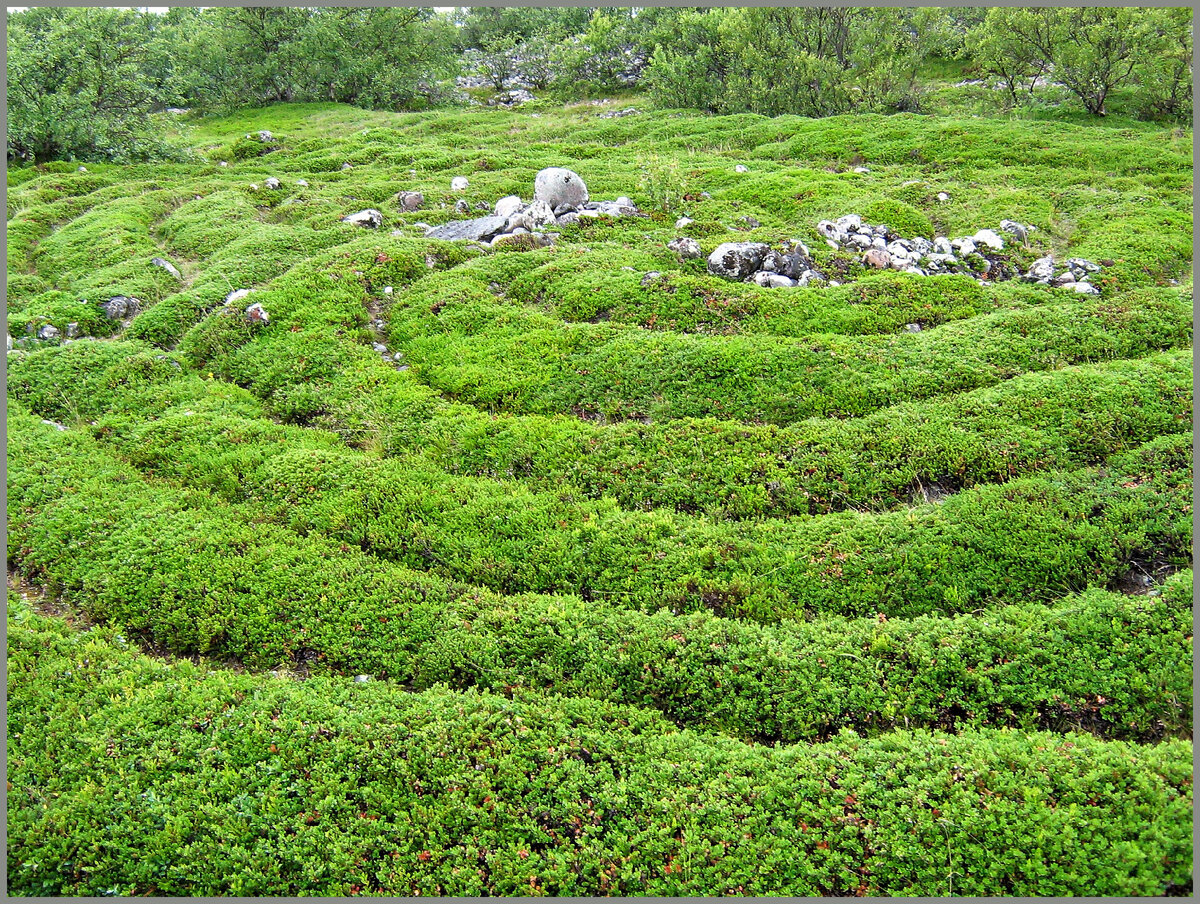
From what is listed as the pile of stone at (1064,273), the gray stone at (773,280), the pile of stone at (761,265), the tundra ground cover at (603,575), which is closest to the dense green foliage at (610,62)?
the tundra ground cover at (603,575)

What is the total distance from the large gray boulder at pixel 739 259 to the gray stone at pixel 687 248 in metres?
1.05

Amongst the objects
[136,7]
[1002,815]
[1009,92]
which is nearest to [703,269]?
[1002,815]

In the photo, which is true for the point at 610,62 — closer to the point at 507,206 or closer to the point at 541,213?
the point at 507,206

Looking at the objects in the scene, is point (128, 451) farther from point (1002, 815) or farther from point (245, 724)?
point (1002, 815)

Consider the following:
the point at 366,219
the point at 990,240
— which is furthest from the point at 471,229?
the point at 990,240

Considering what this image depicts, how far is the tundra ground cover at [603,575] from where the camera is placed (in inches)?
319

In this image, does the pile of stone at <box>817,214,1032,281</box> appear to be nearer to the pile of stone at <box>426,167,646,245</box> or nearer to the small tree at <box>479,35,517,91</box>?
the pile of stone at <box>426,167,646,245</box>

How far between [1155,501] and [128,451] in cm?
2156

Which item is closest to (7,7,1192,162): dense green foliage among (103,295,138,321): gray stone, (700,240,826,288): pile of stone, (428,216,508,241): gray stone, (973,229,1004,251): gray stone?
(103,295,138,321): gray stone

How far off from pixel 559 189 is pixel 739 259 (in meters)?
10.8

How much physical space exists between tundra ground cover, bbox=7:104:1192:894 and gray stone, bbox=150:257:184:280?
51 cm

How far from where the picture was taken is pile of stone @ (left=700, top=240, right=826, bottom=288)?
903 inches

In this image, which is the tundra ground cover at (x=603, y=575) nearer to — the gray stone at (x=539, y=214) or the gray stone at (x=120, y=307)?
the gray stone at (x=120, y=307)

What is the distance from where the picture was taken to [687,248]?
80.6 feet
